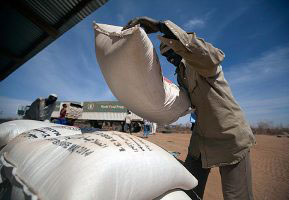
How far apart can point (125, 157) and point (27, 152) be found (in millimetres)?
689

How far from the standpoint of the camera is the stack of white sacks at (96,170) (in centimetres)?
87

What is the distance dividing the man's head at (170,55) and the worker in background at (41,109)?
379cm

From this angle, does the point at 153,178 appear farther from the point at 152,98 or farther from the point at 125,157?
the point at 152,98

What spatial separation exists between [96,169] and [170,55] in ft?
3.38

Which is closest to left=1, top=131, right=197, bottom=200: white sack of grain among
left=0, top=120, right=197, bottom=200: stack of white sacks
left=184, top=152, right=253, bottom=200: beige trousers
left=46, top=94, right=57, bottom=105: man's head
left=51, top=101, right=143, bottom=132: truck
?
left=0, top=120, right=197, bottom=200: stack of white sacks

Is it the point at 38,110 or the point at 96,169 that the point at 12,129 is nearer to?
the point at 96,169

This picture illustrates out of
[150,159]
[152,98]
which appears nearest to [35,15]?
[152,98]

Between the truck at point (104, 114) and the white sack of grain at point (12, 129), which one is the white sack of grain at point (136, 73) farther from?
the truck at point (104, 114)

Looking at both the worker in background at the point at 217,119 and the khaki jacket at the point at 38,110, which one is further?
the khaki jacket at the point at 38,110

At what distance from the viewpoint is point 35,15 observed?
16.3 ft

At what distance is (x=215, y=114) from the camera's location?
56.7 inches

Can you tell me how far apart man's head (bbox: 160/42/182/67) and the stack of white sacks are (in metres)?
0.71

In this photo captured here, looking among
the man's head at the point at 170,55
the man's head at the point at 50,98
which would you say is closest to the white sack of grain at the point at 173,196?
the man's head at the point at 170,55

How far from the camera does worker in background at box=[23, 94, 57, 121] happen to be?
4.57 m
